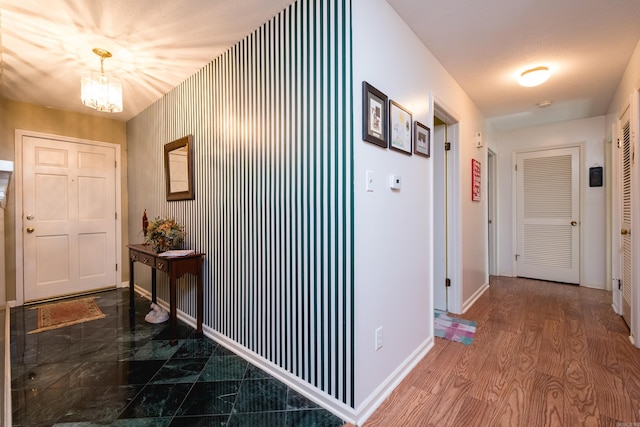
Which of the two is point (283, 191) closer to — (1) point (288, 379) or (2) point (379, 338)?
(2) point (379, 338)

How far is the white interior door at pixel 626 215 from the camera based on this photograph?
251 centimetres

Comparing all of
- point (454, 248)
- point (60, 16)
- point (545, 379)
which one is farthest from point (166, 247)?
point (545, 379)

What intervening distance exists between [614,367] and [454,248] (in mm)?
1328

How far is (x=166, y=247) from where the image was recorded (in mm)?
2570

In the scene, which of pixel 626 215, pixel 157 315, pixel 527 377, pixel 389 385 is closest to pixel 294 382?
pixel 389 385

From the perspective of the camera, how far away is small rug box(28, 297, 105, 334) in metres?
2.72

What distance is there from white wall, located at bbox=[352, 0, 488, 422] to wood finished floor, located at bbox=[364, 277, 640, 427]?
17 cm

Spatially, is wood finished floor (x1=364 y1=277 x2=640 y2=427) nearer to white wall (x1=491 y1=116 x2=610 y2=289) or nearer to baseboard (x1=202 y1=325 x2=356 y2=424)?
baseboard (x1=202 y1=325 x2=356 y2=424)

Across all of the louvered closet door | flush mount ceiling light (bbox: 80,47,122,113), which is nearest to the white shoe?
flush mount ceiling light (bbox: 80,47,122,113)

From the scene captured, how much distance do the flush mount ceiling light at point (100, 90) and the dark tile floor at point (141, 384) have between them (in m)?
1.90

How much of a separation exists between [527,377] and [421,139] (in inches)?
68.7

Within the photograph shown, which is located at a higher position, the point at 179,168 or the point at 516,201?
the point at 179,168

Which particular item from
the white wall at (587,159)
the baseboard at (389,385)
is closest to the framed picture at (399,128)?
the baseboard at (389,385)

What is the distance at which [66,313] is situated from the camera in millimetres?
3004
